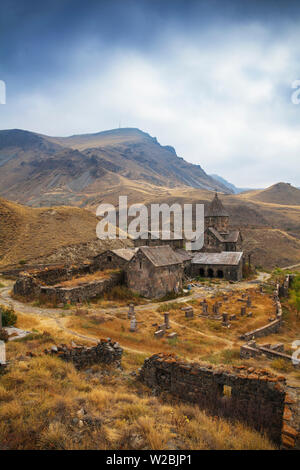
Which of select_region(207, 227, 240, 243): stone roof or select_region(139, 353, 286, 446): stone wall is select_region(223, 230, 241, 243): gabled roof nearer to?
select_region(207, 227, 240, 243): stone roof

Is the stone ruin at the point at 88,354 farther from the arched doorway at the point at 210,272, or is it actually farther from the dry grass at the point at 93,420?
the arched doorway at the point at 210,272

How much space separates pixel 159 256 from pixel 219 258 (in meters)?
13.7

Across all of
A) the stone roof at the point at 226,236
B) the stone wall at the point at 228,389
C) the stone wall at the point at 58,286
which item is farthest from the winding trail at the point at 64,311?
the stone roof at the point at 226,236

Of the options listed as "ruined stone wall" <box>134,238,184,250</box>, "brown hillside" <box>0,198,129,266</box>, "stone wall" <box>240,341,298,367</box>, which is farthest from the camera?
"brown hillside" <box>0,198,129,266</box>

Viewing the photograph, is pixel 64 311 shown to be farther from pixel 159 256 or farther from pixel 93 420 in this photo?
pixel 93 420

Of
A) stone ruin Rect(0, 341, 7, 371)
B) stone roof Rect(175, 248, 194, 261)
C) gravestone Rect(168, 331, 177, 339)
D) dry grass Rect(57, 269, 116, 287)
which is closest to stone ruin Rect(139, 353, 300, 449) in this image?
stone ruin Rect(0, 341, 7, 371)

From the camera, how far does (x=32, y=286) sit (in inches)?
730

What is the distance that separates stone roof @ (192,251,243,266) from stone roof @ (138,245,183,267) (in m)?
11.1

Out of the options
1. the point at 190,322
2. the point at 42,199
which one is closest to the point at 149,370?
the point at 190,322

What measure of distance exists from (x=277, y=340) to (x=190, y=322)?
4672 mm

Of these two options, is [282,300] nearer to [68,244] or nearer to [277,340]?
[277,340]

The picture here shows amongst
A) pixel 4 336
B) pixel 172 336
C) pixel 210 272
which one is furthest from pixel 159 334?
pixel 210 272

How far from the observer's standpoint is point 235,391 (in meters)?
6.24

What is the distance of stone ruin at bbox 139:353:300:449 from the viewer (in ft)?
18.6
